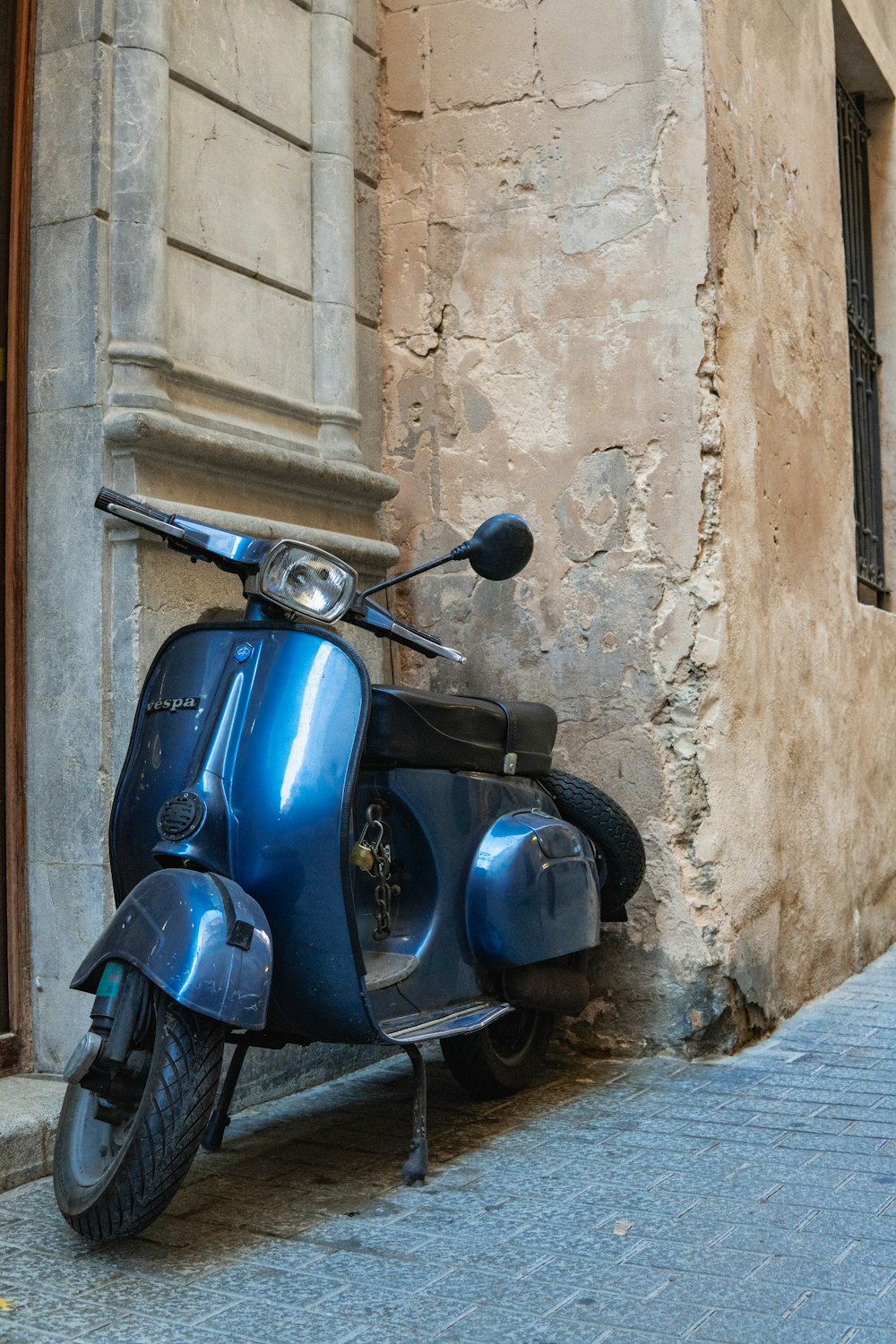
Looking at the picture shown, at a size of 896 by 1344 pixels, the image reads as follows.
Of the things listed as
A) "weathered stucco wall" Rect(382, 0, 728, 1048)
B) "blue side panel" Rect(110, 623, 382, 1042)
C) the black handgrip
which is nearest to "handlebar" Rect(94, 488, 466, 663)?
the black handgrip

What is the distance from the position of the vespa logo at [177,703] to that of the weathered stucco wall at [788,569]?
182 centimetres

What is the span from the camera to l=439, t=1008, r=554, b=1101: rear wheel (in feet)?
11.9

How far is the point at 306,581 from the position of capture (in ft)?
9.79

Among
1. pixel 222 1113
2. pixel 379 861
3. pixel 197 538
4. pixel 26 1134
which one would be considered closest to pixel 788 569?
pixel 379 861

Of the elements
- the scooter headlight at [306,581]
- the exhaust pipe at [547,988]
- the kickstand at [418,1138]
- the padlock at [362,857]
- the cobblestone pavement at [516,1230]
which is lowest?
the cobblestone pavement at [516,1230]

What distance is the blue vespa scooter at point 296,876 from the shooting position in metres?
2.58

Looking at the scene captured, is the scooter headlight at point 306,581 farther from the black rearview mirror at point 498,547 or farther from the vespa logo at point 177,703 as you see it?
the black rearview mirror at point 498,547

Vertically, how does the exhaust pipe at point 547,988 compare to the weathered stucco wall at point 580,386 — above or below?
below

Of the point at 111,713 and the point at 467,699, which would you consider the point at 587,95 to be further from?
the point at 111,713

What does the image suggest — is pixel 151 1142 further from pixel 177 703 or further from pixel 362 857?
pixel 177 703

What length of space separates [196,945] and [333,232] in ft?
8.39

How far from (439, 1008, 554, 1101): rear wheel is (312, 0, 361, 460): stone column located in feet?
5.72

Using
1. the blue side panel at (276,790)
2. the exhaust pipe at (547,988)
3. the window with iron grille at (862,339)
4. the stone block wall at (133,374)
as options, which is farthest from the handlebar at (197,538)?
the window with iron grille at (862,339)

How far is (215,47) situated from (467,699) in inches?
78.6
